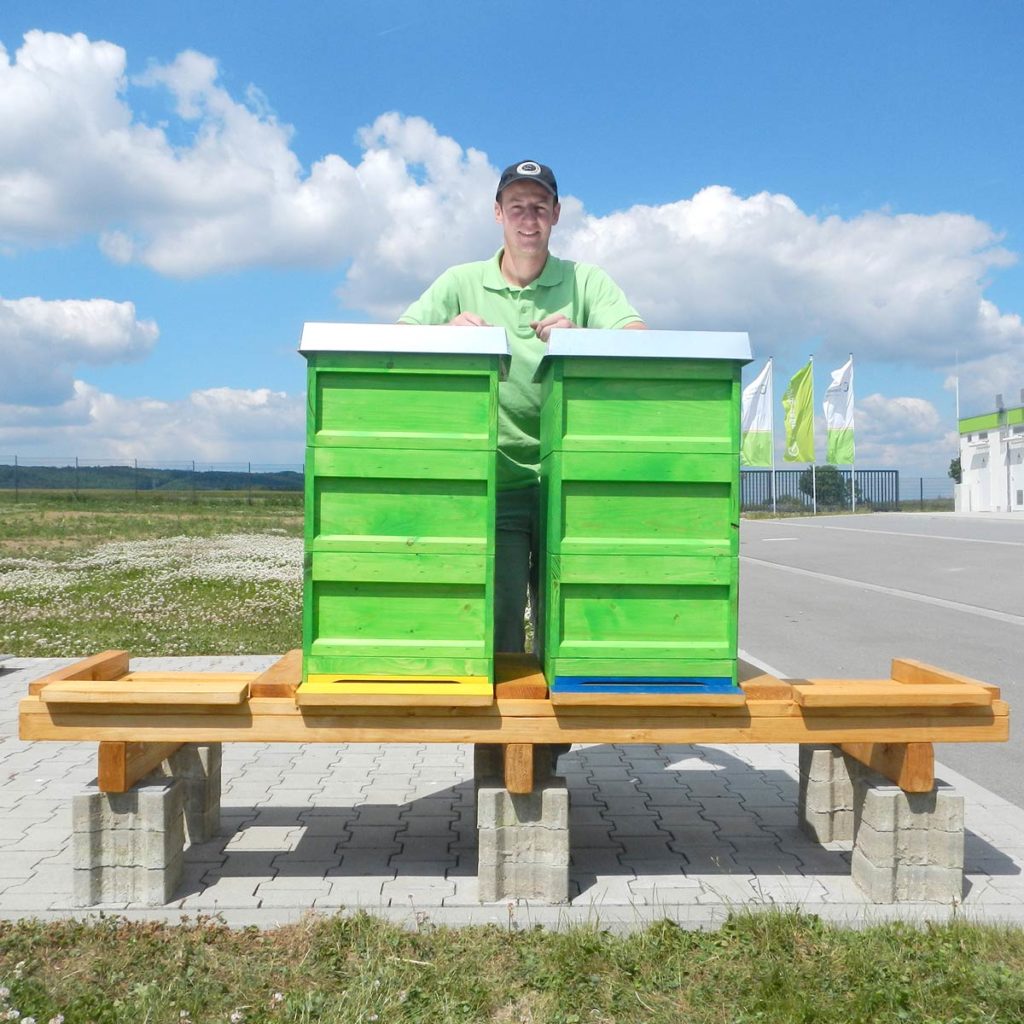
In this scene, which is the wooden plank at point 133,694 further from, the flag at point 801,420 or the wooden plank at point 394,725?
the flag at point 801,420

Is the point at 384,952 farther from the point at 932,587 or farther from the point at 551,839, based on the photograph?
the point at 932,587

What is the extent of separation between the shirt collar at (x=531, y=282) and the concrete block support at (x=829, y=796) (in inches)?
90.9

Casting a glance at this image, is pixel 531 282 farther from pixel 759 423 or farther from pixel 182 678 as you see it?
pixel 759 423

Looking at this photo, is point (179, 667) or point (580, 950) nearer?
point (580, 950)

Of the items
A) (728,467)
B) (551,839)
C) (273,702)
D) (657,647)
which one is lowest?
(551,839)

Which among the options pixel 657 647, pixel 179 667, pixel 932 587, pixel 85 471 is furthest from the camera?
pixel 85 471

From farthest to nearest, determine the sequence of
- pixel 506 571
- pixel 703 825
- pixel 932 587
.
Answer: pixel 932 587, pixel 703 825, pixel 506 571

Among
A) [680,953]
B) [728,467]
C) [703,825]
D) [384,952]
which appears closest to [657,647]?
[728,467]

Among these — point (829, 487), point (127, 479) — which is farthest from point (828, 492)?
point (127, 479)

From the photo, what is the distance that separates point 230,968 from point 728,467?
7.44 ft

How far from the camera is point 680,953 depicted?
322cm

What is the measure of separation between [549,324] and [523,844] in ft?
6.50

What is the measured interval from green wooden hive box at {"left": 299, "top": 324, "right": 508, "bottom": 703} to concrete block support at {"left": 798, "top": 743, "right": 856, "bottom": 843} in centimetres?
179

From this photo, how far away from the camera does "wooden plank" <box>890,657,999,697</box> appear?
152 inches
